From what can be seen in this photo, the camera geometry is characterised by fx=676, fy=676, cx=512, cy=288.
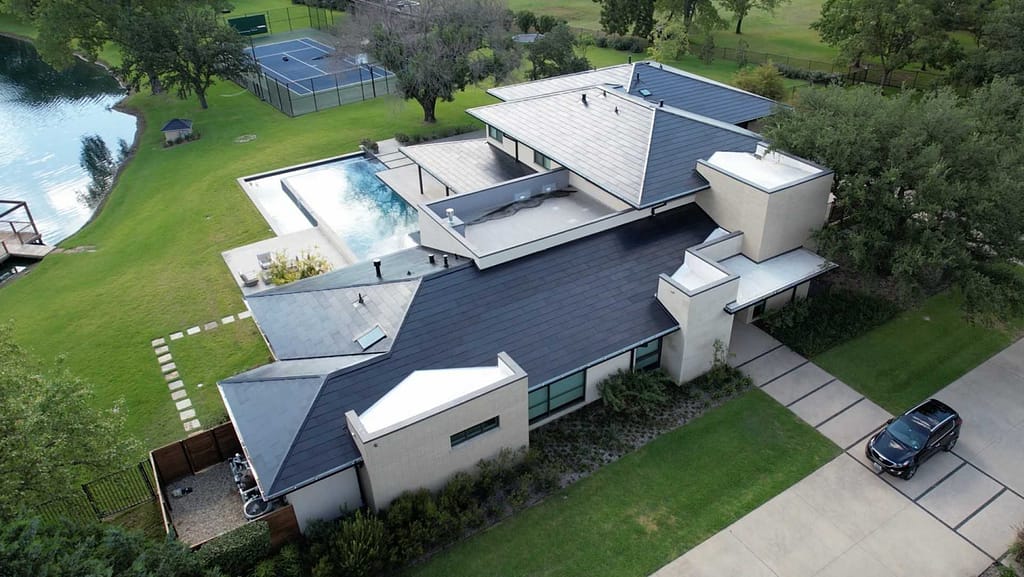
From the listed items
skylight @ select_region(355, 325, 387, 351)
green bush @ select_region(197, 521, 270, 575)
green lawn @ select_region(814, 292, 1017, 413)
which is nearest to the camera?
green bush @ select_region(197, 521, 270, 575)

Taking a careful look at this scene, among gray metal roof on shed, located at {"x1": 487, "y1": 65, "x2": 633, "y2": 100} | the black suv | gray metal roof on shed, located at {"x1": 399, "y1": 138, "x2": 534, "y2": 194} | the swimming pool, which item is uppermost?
gray metal roof on shed, located at {"x1": 487, "y1": 65, "x2": 633, "y2": 100}

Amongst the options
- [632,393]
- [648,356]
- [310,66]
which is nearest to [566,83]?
[648,356]

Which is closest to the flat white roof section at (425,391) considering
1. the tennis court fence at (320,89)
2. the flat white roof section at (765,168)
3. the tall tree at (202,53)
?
the flat white roof section at (765,168)

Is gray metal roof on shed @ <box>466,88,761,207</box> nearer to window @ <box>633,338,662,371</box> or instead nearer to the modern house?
the modern house

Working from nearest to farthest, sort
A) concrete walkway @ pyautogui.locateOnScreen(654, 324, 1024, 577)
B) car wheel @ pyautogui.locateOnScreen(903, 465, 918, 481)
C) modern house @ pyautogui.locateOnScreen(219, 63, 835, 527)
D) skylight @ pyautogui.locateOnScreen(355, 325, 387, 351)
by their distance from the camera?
concrete walkway @ pyautogui.locateOnScreen(654, 324, 1024, 577), modern house @ pyautogui.locateOnScreen(219, 63, 835, 527), car wheel @ pyautogui.locateOnScreen(903, 465, 918, 481), skylight @ pyautogui.locateOnScreen(355, 325, 387, 351)

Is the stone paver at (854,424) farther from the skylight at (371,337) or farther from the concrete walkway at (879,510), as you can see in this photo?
the skylight at (371,337)

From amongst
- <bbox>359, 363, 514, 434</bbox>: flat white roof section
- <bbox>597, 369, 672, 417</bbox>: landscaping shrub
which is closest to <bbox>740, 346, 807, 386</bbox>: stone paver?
<bbox>597, 369, 672, 417</bbox>: landscaping shrub
